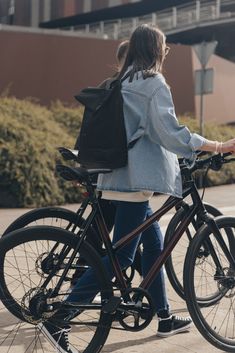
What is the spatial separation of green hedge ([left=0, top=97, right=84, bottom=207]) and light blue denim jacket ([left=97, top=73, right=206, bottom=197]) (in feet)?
21.8

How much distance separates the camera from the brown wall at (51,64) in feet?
52.9

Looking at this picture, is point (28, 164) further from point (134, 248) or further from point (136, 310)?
point (136, 310)

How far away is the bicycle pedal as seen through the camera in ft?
Answer: 9.83

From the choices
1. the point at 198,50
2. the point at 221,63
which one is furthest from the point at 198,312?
the point at 221,63

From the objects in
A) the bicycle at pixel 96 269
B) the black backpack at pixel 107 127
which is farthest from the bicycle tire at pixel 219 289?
the black backpack at pixel 107 127

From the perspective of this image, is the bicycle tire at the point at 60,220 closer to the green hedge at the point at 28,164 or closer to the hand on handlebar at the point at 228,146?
the hand on handlebar at the point at 228,146

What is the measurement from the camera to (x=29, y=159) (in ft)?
32.7

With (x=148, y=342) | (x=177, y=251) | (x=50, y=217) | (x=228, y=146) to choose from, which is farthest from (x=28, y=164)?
(x=228, y=146)

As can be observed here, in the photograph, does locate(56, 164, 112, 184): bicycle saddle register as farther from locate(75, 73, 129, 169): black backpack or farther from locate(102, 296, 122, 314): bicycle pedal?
locate(102, 296, 122, 314): bicycle pedal

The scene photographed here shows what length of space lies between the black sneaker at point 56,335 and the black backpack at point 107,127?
853 mm

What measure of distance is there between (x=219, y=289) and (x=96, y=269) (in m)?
0.92

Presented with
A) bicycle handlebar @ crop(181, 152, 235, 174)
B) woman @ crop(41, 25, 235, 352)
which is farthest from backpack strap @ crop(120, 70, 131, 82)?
bicycle handlebar @ crop(181, 152, 235, 174)

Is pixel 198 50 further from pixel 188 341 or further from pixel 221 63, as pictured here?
pixel 188 341

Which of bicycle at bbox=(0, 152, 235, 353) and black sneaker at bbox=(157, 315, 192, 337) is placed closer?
bicycle at bbox=(0, 152, 235, 353)
